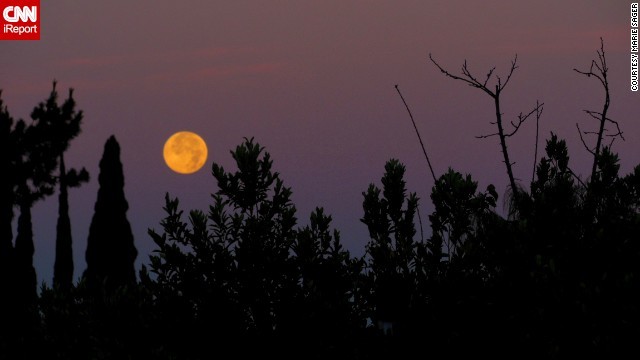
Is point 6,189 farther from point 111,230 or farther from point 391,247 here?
point 391,247

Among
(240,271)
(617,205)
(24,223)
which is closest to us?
(240,271)

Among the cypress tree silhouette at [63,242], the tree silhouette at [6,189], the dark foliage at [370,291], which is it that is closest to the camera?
the dark foliage at [370,291]

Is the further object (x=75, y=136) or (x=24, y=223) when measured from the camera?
(x=75, y=136)

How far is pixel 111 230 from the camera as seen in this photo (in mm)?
50344

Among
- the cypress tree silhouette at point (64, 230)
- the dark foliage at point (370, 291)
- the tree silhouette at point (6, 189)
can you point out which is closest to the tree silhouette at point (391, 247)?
the dark foliage at point (370, 291)

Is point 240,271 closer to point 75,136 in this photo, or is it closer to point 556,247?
point 556,247

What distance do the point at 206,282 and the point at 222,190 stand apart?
1.08 meters

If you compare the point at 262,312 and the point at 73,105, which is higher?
the point at 73,105

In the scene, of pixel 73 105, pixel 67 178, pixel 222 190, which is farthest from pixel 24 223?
pixel 222 190

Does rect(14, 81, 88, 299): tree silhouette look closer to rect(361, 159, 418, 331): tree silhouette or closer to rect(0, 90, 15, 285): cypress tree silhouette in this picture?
rect(0, 90, 15, 285): cypress tree silhouette

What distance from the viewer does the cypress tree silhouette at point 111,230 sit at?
163 ft

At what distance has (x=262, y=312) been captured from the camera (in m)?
Answer: 10.4

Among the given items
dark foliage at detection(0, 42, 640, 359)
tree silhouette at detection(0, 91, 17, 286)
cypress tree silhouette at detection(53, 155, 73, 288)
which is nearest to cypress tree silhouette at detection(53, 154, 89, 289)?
cypress tree silhouette at detection(53, 155, 73, 288)

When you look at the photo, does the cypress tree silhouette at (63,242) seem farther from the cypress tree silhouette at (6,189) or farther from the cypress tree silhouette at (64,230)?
the cypress tree silhouette at (6,189)
